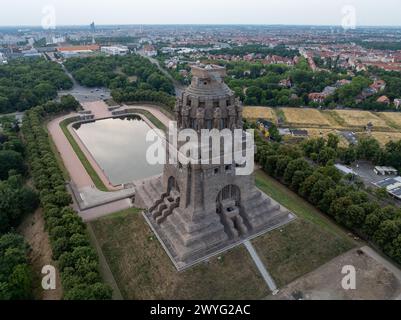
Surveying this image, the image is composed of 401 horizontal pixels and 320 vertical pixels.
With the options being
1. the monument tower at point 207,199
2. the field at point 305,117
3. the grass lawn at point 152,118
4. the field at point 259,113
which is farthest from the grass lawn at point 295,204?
the field at point 305,117

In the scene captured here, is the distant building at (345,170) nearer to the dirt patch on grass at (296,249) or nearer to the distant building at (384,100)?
the dirt patch on grass at (296,249)

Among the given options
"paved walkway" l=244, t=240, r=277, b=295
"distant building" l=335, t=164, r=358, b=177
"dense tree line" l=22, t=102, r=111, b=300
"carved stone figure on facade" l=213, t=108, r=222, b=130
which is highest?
"carved stone figure on facade" l=213, t=108, r=222, b=130

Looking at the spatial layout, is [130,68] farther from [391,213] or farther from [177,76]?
[391,213]

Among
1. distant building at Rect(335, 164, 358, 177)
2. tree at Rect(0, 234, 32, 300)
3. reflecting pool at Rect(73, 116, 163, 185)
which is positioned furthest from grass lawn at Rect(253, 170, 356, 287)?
reflecting pool at Rect(73, 116, 163, 185)

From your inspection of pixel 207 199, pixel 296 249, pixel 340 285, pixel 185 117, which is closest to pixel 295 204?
pixel 296 249

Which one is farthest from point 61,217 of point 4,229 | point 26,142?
point 26,142

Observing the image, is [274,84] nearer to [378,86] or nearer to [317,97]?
[317,97]

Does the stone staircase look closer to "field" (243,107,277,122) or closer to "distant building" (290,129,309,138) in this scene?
"distant building" (290,129,309,138)
